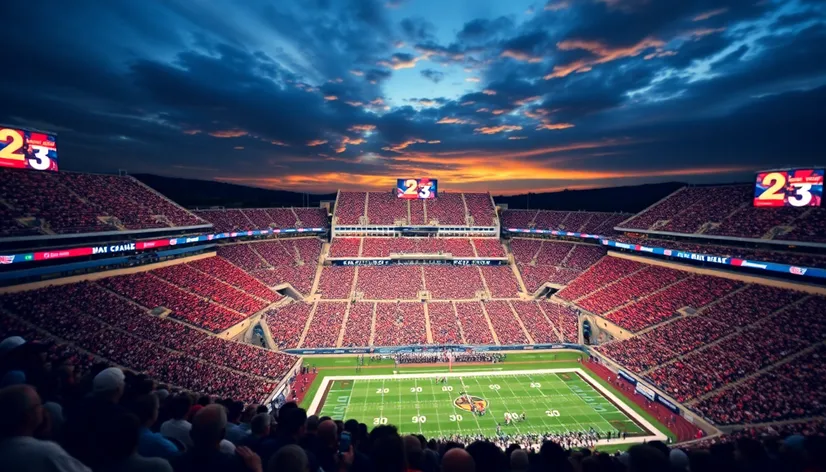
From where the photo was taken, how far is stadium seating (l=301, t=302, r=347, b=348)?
3747cm

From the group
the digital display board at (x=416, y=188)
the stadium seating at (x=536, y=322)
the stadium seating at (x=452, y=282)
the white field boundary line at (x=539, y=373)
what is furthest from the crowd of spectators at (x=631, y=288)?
the digital display board at (x=416, y=188)

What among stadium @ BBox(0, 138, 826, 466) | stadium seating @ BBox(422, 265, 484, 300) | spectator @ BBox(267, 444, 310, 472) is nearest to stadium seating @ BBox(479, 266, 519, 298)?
stadium @ BBox(0, 138, 826, 466)

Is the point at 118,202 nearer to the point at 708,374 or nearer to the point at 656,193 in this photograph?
the point at 708,374

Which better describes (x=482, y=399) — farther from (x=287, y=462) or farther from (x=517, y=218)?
(x=517, y=218)

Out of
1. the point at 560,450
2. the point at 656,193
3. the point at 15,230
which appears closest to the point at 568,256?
the point at 560,450

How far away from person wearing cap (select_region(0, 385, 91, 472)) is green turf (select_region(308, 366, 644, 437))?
2459 centimetres

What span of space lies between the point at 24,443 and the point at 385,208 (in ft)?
203

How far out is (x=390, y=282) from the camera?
49.2 meters

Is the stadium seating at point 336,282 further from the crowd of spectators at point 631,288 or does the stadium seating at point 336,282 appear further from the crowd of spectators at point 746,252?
A: the crowd of spectators at point 746,252

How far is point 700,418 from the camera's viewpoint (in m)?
22.8

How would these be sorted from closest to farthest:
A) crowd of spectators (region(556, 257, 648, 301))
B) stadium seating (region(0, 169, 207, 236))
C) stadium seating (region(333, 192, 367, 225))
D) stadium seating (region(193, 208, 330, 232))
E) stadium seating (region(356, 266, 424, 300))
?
stadium seating (region(0, 169, 207, 236))
crowd of spectators (region(556, 257, 648, 301))
stadium seating (region(356, 266, 424, 300))
stadium seating (region(193, 208, 330, 232))
stadium seating (region(333, 192, 367, 225))

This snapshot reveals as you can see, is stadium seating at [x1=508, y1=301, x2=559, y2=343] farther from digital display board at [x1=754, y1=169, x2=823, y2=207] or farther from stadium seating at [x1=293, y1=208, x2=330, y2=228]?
stadium seating at [x1=293, y1=208, x2=330, y2=228]

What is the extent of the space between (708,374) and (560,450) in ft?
94.7

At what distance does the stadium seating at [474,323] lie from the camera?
3878 centimetres
